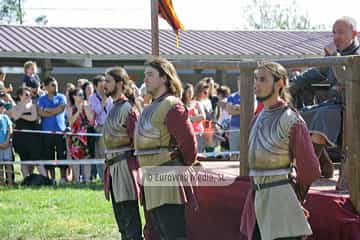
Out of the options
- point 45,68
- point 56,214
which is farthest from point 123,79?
point 45,68

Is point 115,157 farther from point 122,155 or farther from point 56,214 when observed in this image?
point 56,214

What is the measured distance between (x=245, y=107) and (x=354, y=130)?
113cm

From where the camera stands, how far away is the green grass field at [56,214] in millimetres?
8023

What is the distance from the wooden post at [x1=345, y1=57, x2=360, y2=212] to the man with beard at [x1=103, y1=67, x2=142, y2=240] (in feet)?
6.54

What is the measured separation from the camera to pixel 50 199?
10.0 m

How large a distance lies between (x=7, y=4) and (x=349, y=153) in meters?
66.9

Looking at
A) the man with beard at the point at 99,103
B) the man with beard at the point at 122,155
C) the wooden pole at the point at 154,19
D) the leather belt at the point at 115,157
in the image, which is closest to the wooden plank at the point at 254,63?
the man with beard at the point at 122,155

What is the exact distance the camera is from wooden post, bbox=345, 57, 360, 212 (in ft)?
16.9

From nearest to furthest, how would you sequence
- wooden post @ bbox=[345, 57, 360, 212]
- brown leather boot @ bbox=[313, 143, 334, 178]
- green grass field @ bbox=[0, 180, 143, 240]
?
wooden post @ bbox=[345, 57, 360, 212] → brown leather boot @ bbox=[313, 143, 334, 178] → green grass field @ bbox=[0, 180, 143, 240]

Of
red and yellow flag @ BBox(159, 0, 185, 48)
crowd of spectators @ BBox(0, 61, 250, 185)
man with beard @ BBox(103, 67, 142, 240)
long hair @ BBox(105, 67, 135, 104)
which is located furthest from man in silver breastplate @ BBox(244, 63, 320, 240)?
crowd of spectators @ BBox(0, 61, 250, 185)

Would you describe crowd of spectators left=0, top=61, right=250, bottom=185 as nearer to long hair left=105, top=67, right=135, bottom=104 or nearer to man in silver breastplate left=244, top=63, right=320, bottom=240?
long hair left=105, top=67, right=135, bottom=104

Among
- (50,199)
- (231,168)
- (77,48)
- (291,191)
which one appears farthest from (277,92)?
(77,48)

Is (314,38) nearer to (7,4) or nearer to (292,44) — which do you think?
(292,44)

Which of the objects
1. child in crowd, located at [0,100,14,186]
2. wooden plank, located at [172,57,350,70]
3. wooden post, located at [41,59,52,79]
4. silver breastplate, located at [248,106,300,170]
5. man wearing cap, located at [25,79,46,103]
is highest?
wooden post, located at [41,59,52,79]
